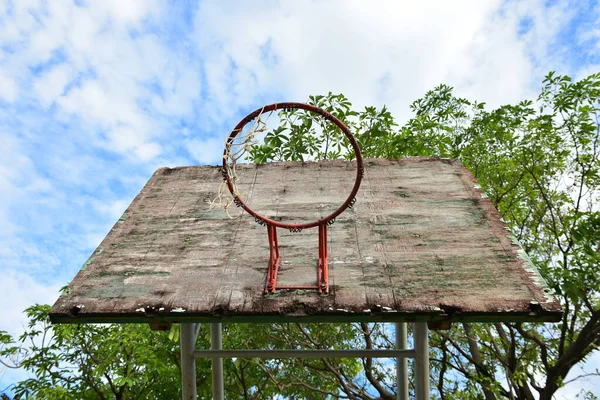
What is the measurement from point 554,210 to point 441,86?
122 inches

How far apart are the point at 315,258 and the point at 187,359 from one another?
4.35ft

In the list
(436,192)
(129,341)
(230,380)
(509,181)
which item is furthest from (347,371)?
(436,192)

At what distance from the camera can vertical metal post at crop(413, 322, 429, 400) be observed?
375cm

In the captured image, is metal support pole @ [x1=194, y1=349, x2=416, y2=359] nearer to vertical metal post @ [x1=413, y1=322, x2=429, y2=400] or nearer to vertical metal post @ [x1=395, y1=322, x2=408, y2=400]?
vertical metal post @ [x1=413, y1=322, x2=429, y2=400]

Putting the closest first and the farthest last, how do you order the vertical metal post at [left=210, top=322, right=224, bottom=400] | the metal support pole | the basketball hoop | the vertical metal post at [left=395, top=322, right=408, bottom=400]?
the basketball hoop → the metal support pole → the vertical metal post at [left=210, top=322, right=224, bottom=400] → the vertical metal post at [left=395, top=322, right=408, bottom=400]

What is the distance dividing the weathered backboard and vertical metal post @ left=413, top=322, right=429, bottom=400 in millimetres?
775

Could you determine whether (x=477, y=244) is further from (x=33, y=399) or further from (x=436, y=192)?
(x=33, y=399)

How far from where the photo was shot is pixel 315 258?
3.35 m

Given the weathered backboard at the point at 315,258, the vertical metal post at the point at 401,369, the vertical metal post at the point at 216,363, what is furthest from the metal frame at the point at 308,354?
the vertical metal post at the point at 401,369

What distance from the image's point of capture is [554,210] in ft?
30.6

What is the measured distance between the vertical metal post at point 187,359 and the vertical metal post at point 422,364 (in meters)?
1.66

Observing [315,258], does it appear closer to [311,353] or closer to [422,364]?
[311,353]

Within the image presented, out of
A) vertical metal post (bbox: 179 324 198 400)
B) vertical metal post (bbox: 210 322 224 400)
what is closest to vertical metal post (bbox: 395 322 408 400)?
vertical metal post (bbox: 210 322 224 400)

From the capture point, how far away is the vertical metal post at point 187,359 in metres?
3.78
